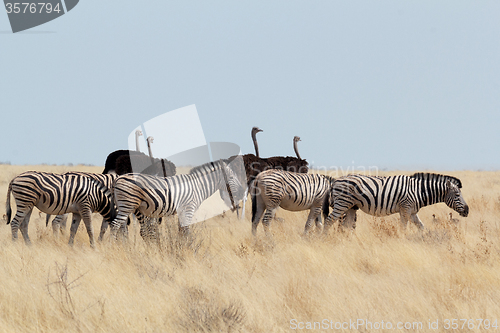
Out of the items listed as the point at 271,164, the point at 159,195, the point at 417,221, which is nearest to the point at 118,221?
the point at 159,195

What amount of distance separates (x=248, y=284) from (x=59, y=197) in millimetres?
4643

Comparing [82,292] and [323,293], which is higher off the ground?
Answer: [82,292]

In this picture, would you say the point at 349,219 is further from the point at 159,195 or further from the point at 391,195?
the point at 159,195

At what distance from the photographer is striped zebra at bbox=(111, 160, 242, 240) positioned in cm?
871

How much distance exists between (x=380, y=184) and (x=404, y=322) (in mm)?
5672

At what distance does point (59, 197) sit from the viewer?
9016 millimetres

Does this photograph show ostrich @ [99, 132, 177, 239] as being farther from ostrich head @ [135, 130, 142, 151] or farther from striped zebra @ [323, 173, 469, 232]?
Answer: striped zebra @ [323, 173, 469, 232]

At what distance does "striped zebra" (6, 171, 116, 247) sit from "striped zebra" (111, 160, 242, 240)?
64 cm

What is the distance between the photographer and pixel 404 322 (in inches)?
198

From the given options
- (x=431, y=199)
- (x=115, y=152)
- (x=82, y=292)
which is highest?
(x=115, y=152)

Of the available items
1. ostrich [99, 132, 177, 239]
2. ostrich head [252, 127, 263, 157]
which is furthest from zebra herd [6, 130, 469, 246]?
ostrich head [252, 127, 263, 157]

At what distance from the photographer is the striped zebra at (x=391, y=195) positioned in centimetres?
1030

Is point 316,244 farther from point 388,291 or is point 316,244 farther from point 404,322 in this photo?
point 404,322

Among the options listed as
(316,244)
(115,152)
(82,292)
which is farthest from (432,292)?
(115,152)
